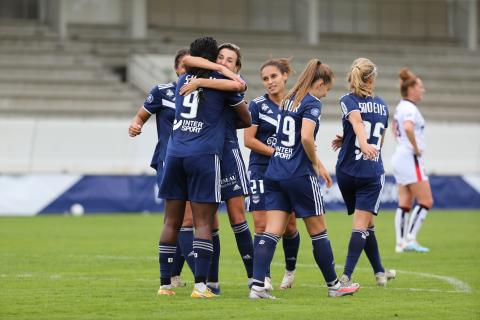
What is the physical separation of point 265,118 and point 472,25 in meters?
29.8

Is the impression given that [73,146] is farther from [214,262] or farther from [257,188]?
[214,262]

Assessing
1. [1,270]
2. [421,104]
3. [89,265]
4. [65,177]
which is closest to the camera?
[1,270]

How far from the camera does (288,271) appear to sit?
10500 millimetres

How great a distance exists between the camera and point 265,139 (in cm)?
1044

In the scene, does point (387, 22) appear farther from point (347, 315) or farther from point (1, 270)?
point (347, 315)

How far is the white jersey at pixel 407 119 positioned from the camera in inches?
591

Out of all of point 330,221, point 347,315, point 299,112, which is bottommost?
point 330,221

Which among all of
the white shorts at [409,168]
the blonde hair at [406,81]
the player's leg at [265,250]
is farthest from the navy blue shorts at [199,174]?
the white shorts at [409,168]

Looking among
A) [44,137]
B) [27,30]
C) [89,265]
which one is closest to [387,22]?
[27,30]

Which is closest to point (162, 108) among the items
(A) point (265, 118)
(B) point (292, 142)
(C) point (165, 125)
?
(C) point (165, 125)

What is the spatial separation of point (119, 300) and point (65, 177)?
572 inches

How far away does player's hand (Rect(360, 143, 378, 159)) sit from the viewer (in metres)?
9.78

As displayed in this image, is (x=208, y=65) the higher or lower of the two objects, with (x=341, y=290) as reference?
higher

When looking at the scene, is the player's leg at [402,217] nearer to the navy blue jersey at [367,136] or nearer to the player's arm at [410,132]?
the player's arm at [410,132]
